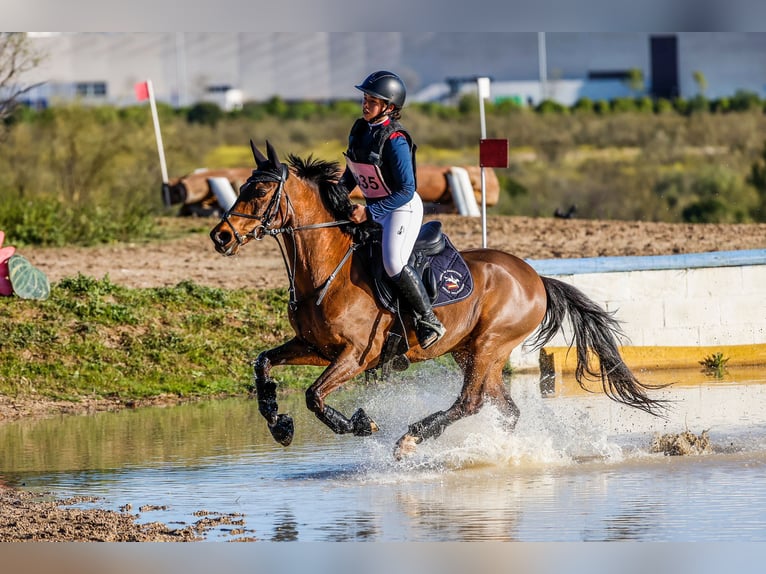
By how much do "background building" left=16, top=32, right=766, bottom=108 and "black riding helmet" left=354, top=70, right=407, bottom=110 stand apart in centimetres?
4148

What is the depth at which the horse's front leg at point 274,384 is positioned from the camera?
828 cm

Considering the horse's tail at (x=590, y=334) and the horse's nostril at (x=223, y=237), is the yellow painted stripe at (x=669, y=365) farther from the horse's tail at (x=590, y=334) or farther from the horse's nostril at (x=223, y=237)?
the horse's nostril at (x=223, y=237)

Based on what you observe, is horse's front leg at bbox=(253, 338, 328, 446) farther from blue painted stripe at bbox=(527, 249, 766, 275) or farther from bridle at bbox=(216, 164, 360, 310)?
blue painted stripe at bbox=(527, 249, 766, 275)

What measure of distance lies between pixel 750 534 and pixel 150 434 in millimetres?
4812

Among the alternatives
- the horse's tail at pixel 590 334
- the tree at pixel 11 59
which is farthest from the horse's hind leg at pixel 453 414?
the tree at pixel 11 59

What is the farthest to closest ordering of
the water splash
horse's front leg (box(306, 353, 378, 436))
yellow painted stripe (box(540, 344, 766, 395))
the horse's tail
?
yellow painted stripe (box(540, 344, 766, 395)) < the horse's tail < the water splash < horse's front leg (box(306, 353, 378, 436))

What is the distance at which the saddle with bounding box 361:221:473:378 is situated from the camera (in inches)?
330

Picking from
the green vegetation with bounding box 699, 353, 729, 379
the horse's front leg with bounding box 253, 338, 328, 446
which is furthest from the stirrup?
the green vegetation with bounding box 699, 353, 729, 379

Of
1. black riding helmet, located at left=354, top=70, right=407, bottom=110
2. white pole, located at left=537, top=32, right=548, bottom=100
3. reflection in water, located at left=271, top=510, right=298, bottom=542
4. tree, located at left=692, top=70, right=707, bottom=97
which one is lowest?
reflection in water, located at left=271, top=510, right=298, bottom=542

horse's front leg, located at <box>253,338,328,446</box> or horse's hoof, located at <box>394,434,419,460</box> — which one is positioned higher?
horse's front leg, located at <box>253,338,328,446</box>

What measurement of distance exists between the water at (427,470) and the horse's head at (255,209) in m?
1.49

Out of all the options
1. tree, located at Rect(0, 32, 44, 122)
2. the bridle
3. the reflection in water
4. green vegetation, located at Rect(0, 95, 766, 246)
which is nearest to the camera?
the reflection in water

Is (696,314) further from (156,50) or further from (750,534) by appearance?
(156,50)

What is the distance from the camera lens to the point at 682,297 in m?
12.5
